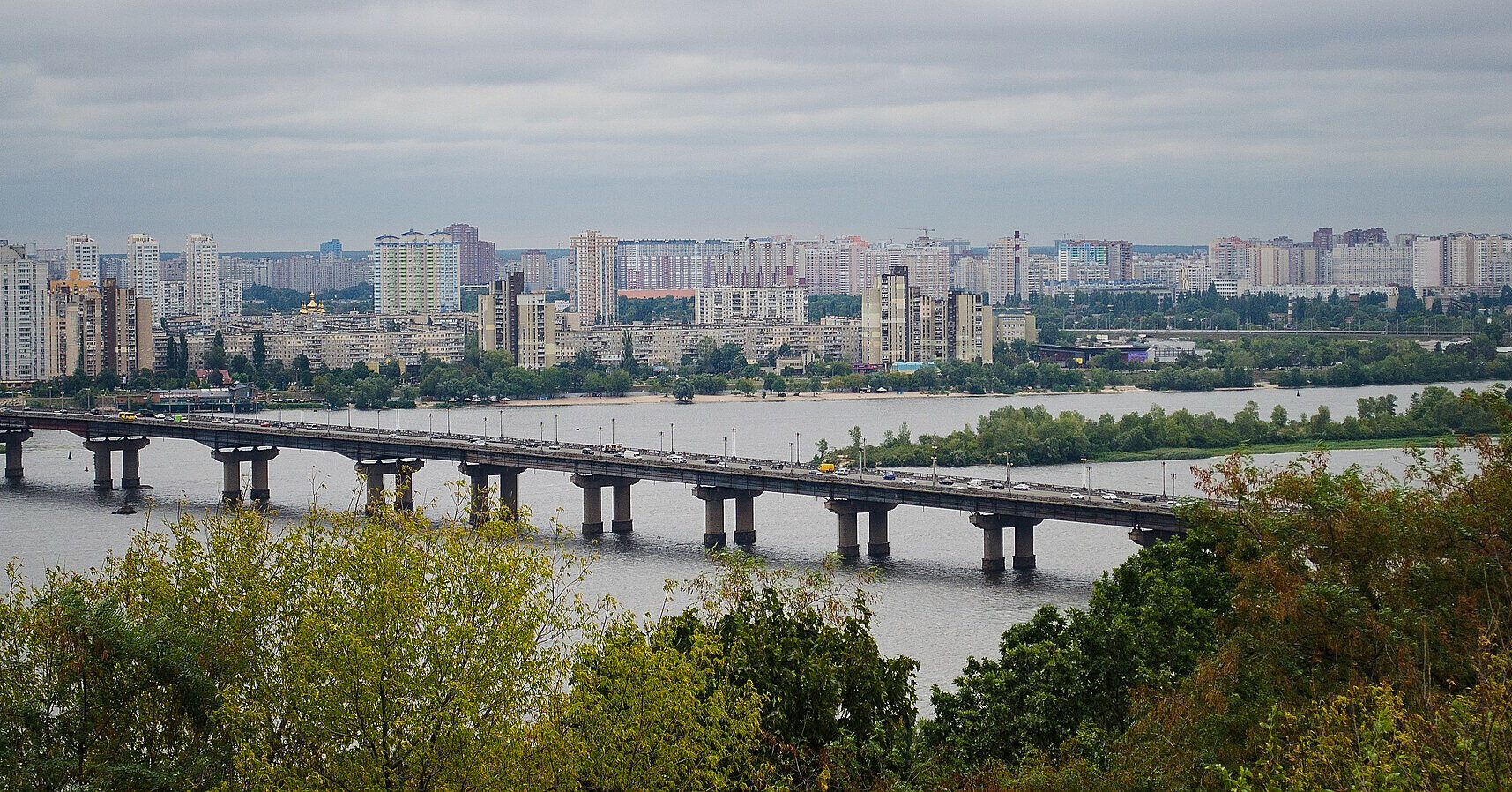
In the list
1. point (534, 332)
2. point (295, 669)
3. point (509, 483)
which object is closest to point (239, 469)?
point (509, 483)

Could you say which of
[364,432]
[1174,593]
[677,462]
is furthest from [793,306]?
[1174,593]

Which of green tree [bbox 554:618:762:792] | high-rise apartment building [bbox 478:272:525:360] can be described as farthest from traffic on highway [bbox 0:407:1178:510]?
high-rise apartment building [bbox 478:272:525:360]

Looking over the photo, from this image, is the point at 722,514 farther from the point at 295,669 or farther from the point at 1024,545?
the point at 295,669

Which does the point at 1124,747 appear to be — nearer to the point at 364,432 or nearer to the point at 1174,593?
the point at 1174,593

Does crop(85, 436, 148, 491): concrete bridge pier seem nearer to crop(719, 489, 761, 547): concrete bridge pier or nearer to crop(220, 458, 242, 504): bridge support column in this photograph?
crop(220, 458, 242, 504): bridge support column

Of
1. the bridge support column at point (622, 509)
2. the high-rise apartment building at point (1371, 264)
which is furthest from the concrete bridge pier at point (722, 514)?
the high-rise apartment building at point (1371, 264)

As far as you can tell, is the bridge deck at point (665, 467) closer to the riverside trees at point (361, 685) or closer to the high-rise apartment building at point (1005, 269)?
the riverside trees at point (361, 685)

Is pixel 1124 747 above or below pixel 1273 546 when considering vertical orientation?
below
